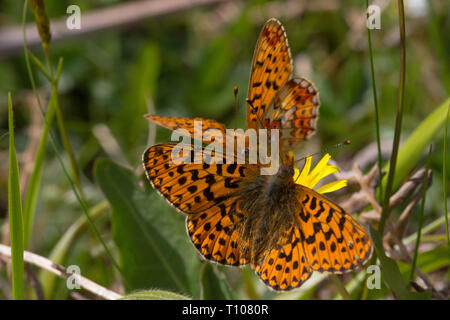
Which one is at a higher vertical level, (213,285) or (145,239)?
(145,239)

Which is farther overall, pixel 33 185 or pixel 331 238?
pixel 33 185

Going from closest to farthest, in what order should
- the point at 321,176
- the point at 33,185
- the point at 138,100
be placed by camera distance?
the point at 321,176 < the point at 33,185 < the point at 138,100

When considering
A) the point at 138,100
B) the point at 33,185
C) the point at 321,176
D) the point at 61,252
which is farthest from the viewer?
the point at 138,100

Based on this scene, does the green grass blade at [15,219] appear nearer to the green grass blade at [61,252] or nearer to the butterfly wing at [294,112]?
the green grass blade at [61,252]

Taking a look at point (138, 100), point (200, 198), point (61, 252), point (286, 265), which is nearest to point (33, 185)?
point (61, 252)

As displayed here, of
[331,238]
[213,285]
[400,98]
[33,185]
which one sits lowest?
[213,285]

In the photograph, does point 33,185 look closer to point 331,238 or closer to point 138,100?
point 331,238

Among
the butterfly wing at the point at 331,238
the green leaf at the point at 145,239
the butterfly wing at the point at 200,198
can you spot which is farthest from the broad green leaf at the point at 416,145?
the green leaf at the point at 145,239
